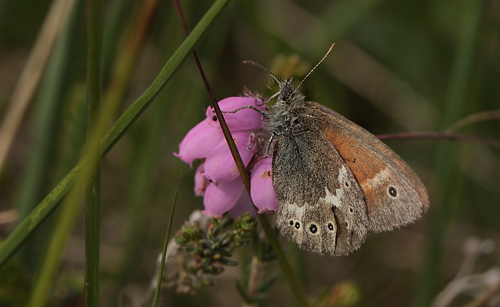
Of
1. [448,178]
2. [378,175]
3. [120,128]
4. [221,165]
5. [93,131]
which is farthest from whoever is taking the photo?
[448,178]

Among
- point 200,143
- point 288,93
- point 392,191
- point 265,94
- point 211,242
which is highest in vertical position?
point 265,94

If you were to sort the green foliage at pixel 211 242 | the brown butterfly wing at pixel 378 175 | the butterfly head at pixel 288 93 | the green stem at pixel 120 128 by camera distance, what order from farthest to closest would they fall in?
the butterfly head at pixel 288 93, the brown butterfly wing at pixel 378 175, the green foliage at pixel 211 242, the green stem at pixel 120 128

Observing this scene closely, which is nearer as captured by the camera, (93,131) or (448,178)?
(93,131)

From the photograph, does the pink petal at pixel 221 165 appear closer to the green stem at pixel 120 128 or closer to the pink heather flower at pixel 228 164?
the pink heather flower at pixel 228 164

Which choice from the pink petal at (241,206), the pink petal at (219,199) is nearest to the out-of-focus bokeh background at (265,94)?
the pink petal at (219,199)

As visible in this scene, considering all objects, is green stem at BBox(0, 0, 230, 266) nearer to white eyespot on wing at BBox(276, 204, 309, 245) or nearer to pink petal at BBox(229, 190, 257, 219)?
pink petal at BBox(229, 190, 257, 219)

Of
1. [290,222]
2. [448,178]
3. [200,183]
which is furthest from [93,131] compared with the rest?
[448,178]

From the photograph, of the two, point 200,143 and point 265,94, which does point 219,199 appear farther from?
point 265,94
